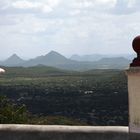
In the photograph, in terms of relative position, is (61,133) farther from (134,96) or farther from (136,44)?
(136,44)

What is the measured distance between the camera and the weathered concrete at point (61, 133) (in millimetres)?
5902

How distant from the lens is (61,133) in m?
6.11

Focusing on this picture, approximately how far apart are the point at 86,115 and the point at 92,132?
52.8 m

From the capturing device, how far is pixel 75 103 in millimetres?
76812

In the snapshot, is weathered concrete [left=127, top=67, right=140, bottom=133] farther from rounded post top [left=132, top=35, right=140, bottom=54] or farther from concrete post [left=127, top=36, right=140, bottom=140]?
rounded post top [left=132, top=35, right=140, bottom=54]

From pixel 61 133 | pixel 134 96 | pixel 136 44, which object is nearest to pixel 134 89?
pixel 134 96

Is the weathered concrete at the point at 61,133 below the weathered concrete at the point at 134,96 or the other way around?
below

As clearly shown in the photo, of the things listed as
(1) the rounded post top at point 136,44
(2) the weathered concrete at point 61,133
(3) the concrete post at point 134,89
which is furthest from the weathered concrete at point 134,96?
(2) the weathered concrete at point 61,133

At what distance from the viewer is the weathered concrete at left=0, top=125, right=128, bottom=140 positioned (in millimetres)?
5902

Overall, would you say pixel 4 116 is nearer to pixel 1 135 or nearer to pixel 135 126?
pixel 1 135

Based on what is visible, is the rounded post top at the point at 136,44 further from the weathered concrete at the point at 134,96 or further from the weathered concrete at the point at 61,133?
the weathered concrete at the point at 61,133

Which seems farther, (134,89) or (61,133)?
(61,133)

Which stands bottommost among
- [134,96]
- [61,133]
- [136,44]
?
[61,133]

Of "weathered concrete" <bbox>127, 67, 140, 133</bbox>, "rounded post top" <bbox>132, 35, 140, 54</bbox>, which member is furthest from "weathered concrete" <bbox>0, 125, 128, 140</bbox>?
"rounded post top" <bbox>132, 35, 140, 54</bbox>
